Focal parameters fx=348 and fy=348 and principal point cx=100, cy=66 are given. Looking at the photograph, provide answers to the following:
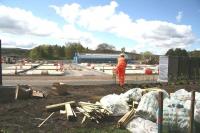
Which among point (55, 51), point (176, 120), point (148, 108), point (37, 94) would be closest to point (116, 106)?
point (148, 108)

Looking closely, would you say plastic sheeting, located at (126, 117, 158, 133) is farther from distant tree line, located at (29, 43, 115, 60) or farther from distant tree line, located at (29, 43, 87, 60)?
distant tree line, located at (29, 43, 87, 60)

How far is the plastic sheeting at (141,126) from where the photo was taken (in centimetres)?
933

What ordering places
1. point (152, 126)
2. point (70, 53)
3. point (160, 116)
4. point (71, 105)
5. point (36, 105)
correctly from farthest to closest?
point (70, 53) → point (36, 105) → point (71, 105) → point (152, 126) → point (160, 116)

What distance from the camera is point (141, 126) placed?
955cm

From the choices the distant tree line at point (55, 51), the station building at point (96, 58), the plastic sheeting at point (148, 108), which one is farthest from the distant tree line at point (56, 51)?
the plastic sheeting at point (148, 108)

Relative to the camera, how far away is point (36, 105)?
13.1 meters

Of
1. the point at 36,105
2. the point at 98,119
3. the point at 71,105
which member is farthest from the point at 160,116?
the point at 36,105

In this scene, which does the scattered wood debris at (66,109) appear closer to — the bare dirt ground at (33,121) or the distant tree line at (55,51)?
the bare dirt ground at (33,121)

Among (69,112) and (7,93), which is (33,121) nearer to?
(69,112)

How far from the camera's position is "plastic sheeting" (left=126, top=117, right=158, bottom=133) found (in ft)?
30.6

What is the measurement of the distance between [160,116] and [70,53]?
142733 millimetres

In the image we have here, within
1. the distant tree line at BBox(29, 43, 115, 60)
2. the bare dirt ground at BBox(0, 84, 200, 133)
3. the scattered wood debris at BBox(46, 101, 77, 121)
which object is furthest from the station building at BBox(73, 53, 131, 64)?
the scattered wood debris at BBox(46, 101, 77, 121)

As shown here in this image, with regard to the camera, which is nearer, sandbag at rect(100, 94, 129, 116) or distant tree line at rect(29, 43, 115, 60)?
sandbag at rect(100, 94, 129, 116)

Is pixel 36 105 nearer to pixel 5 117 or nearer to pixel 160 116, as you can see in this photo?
pixel 5 117
